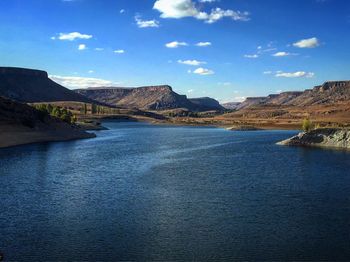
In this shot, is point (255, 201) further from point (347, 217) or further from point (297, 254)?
point (297, 254)

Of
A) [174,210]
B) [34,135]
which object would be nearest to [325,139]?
[174,210]

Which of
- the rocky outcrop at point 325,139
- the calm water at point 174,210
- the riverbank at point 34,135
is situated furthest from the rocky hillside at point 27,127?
the rocky outcrop at point 325,139

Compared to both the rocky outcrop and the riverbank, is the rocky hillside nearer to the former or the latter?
the riverbank

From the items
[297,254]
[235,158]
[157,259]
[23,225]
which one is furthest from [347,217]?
[235,158]

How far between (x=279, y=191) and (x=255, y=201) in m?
7.71

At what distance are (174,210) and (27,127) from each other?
10031cm

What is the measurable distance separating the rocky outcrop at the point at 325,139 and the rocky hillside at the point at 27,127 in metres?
74.4

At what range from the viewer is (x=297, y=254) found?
3278 centimetres

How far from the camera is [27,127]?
441 feet

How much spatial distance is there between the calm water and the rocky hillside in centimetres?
3764

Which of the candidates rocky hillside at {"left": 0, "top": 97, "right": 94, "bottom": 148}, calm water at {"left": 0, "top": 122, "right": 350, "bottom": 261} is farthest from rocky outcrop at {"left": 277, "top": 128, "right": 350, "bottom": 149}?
rocky hillside at {"left": 0, "top": 97, "right": 94, "bottom": 148}

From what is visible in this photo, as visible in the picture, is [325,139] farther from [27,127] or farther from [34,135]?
[27,127]

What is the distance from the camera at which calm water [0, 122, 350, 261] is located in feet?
111

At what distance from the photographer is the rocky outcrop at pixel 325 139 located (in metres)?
116
